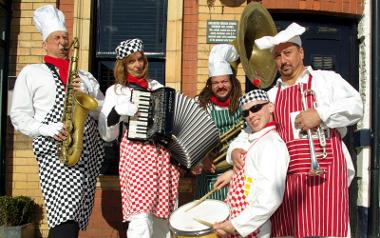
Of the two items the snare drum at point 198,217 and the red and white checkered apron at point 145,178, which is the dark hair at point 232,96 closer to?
the red and white checkered apron at point 145,178

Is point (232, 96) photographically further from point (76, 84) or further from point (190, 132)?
point (76, 84)

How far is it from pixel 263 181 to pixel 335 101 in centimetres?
80

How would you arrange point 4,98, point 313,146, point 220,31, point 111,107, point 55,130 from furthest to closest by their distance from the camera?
point 4,98, point 220,31, point 111,107, point 55,130, point 313,146

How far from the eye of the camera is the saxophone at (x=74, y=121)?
400cm

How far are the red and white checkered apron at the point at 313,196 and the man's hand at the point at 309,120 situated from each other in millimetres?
95

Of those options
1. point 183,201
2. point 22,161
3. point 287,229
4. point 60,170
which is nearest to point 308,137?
point 287,229

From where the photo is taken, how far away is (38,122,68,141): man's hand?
4.00 metres

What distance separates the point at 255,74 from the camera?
4.41 m

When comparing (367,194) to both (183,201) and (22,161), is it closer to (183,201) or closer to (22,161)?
(183,201)

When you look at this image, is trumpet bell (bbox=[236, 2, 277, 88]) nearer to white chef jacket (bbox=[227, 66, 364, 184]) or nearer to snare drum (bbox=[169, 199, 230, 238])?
white chef jacket (bbox=[227, 66, 364, 184])

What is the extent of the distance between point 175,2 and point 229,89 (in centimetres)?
204

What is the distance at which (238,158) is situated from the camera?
11.4ft

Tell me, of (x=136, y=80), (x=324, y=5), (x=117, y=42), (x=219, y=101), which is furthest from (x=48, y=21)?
(x=324, y=5)

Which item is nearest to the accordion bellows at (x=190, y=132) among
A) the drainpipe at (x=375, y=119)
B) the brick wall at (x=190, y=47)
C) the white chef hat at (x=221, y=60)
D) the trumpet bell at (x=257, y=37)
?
the white chef hat at (x=221, y=60)
